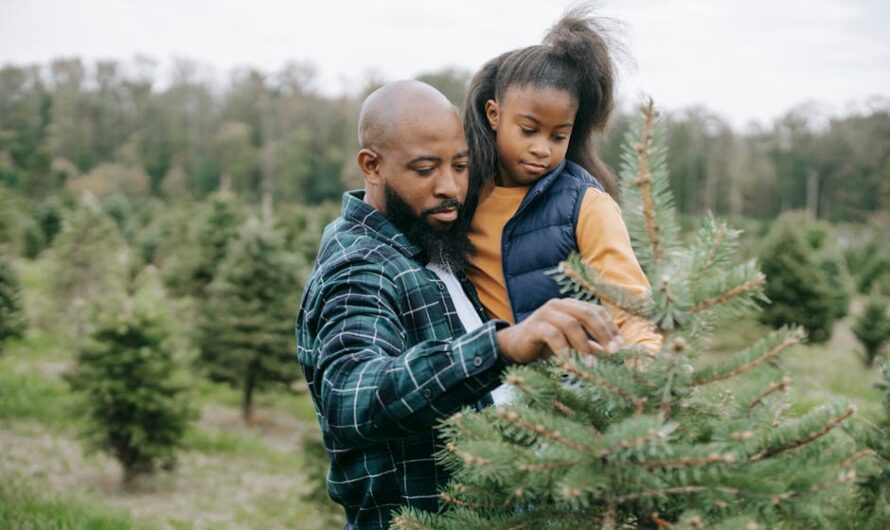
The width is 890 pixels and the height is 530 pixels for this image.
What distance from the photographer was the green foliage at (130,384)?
1005 centimetres

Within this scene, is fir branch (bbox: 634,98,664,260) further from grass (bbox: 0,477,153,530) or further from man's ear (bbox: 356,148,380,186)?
grass (bbox: 0,477,153,530)

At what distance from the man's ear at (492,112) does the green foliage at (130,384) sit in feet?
29.0

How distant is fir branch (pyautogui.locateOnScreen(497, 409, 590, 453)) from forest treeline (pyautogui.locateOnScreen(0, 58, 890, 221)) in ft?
139

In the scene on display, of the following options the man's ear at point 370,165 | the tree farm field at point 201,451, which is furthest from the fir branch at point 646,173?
the tree farm field at point 201,451

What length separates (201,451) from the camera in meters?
12.1

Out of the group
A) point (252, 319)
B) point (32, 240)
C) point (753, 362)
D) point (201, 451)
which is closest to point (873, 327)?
point (252, 319)

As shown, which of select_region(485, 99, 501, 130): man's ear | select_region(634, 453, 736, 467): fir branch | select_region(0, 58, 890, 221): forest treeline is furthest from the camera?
select_region(0, 58, 890, 221): forest treeline

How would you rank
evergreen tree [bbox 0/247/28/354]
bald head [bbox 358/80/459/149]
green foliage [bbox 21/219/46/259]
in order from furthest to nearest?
green foliage [bbox 21/219/46/259] → evergreen tree [bbox 0/247/28/354] → bald head [bbox 358/80/459/149]

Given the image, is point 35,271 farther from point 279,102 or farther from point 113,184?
point 279,102

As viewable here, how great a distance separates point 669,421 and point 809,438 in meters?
0.24

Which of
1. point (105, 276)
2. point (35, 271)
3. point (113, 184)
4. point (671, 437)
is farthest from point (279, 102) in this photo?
point (671, 437)

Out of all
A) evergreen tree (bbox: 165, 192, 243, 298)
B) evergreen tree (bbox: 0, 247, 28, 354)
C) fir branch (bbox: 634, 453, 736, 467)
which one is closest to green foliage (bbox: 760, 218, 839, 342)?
evergreen tree (bbox: 165, 192, 243, 298)

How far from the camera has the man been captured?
1422 millimetres

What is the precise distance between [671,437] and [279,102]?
5582cm
